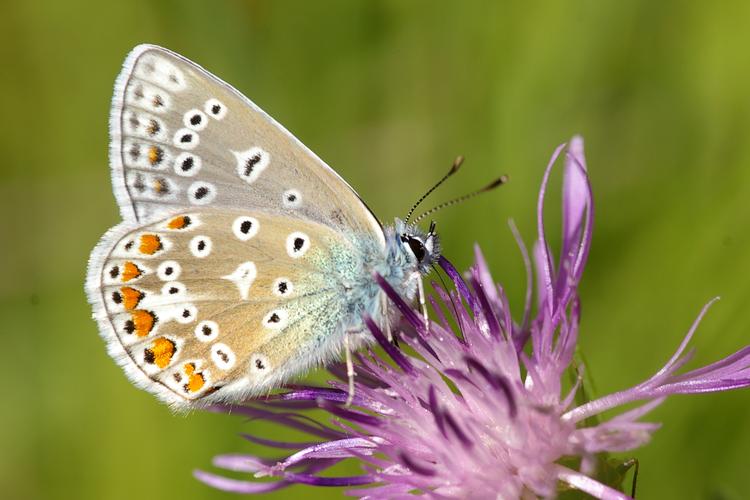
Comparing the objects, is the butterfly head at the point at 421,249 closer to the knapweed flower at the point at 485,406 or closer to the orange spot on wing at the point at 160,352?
the knapweed flower at the point at 485,406

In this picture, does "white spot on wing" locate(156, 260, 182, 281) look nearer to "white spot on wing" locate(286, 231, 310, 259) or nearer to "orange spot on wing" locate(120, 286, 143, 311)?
"orange spot on wing" locate(120, 286, 143, 311)

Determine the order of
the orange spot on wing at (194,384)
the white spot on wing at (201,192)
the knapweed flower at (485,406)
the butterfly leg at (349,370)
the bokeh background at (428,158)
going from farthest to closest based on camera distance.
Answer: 1. the bokeh background at (428,158)
2. the white spot on wing at (201,192)
3. the orange spot on wing at (194,384)
4. the butterfly leg at (349,370)
5. the knapweed flower at (485,406)

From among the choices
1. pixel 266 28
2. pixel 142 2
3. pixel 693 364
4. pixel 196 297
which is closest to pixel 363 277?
pixel 196 297

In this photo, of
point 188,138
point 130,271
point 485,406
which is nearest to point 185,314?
point 130,271

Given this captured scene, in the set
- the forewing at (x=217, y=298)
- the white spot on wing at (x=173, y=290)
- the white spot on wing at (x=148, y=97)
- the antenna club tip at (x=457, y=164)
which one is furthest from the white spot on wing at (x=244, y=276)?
the antenna club tip at (x=457, y=164)

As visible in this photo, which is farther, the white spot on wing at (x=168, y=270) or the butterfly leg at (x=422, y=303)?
the white spot on wing at (x=168, y=270)

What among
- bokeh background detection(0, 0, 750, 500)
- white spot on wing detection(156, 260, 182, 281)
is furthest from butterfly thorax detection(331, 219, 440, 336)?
bokeh background detection(0, 0, 750, 500)
